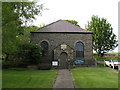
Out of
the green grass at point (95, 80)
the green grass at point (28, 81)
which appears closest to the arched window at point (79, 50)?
A: the green grass at point (95, 80)

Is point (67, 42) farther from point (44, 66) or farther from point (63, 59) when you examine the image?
point (44, 66)

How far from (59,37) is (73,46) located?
9.73 feet

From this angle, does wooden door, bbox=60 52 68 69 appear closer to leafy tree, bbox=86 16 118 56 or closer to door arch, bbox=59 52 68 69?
door arch, bbox=59 52 68 69

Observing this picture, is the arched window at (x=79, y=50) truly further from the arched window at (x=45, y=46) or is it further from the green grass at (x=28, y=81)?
the green grass at (x=28, y=81)

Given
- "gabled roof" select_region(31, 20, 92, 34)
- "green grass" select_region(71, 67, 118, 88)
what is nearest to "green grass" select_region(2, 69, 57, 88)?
"green grass" select_region(71, 67, 118, 88)

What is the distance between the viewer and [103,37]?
5172 centimetres

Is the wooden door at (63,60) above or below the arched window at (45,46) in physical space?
below

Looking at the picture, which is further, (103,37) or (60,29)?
(103,37)

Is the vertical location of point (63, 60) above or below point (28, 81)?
above

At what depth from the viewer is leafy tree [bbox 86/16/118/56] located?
5203cm

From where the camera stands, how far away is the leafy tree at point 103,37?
171 ft

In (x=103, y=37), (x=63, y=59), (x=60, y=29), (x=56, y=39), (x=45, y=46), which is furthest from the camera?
(x=103, y=37)

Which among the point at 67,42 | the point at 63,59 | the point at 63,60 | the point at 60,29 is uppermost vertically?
the point at 60,29

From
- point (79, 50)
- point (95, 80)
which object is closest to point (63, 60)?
point (79, 50)
